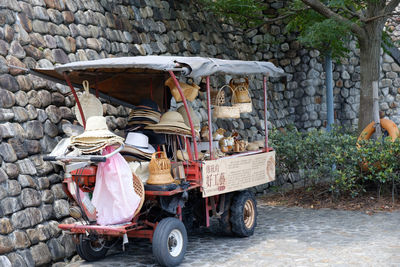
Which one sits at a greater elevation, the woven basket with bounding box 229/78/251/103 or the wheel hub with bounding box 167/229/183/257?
the woven basket with bounding box 229/78/251/103

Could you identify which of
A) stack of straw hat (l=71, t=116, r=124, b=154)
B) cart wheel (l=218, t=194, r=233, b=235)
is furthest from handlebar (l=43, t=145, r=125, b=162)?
cart wheel (l=218, t=194, r=233, b=235)

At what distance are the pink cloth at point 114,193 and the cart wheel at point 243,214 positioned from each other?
1918 millimetres

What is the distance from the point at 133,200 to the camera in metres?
5.89

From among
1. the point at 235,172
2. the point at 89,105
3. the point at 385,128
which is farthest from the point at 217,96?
the point at 385,128

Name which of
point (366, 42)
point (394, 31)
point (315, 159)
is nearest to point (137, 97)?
point (315, 159)

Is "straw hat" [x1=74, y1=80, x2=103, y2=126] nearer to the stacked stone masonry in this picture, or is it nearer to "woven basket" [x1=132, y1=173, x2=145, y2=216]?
the stacked stone masonry

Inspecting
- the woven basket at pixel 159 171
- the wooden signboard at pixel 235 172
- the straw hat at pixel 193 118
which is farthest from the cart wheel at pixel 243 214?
the woven basket at pixel 159 171

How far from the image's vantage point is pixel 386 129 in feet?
33.3

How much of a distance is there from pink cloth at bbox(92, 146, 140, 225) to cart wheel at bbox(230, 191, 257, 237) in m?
1.92

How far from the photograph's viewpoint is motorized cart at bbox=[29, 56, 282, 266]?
6.01 meters

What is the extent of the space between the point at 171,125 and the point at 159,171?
74 cm

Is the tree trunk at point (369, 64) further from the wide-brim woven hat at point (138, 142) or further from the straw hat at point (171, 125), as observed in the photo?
the wide-brim woven hat at point (138, 142)

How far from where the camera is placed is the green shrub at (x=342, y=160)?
9219mm

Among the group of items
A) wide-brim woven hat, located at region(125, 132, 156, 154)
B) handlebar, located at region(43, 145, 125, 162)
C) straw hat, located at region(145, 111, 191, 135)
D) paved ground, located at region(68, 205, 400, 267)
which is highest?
straw hat, located at region(145, 111, 191, 135)
